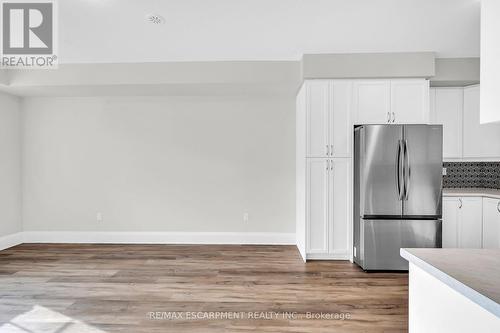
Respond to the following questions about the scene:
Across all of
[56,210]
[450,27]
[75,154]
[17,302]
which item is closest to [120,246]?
[56,210]

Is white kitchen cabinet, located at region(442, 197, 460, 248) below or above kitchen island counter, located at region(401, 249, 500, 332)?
below

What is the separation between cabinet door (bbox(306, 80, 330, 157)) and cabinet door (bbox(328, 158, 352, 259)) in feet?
0.89

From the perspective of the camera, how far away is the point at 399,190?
390 centimetres

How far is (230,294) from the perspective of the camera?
10.5ft

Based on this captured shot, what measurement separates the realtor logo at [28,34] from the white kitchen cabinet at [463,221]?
5451 mm

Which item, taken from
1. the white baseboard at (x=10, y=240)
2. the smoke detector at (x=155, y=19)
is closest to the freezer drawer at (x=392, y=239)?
the smoke detector at (x=155, y=19)

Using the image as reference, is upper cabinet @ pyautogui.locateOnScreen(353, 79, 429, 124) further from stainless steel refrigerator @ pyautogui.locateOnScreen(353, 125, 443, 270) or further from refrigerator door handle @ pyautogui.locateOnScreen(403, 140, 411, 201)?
refrigerator door handle @ pyautogui.locateOnScreen(403, 140, 411, 201)

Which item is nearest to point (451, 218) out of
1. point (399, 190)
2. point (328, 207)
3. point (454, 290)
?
point (399, 190)

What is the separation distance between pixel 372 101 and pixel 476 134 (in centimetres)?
162

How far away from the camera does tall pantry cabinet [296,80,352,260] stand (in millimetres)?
4246

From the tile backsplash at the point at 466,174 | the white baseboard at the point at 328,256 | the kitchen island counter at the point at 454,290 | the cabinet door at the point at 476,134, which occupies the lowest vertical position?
the white baseboard at the point at 328,256

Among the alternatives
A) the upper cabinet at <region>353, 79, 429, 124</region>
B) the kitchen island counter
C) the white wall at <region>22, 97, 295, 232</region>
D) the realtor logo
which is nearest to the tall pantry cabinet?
the upper cabinet at <region>353, 79, 429, 124</region>

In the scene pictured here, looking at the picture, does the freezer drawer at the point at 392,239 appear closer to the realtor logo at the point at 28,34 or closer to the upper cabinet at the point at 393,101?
the upper cabinet at the point at 393,101

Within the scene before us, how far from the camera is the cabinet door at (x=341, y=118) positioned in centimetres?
424
